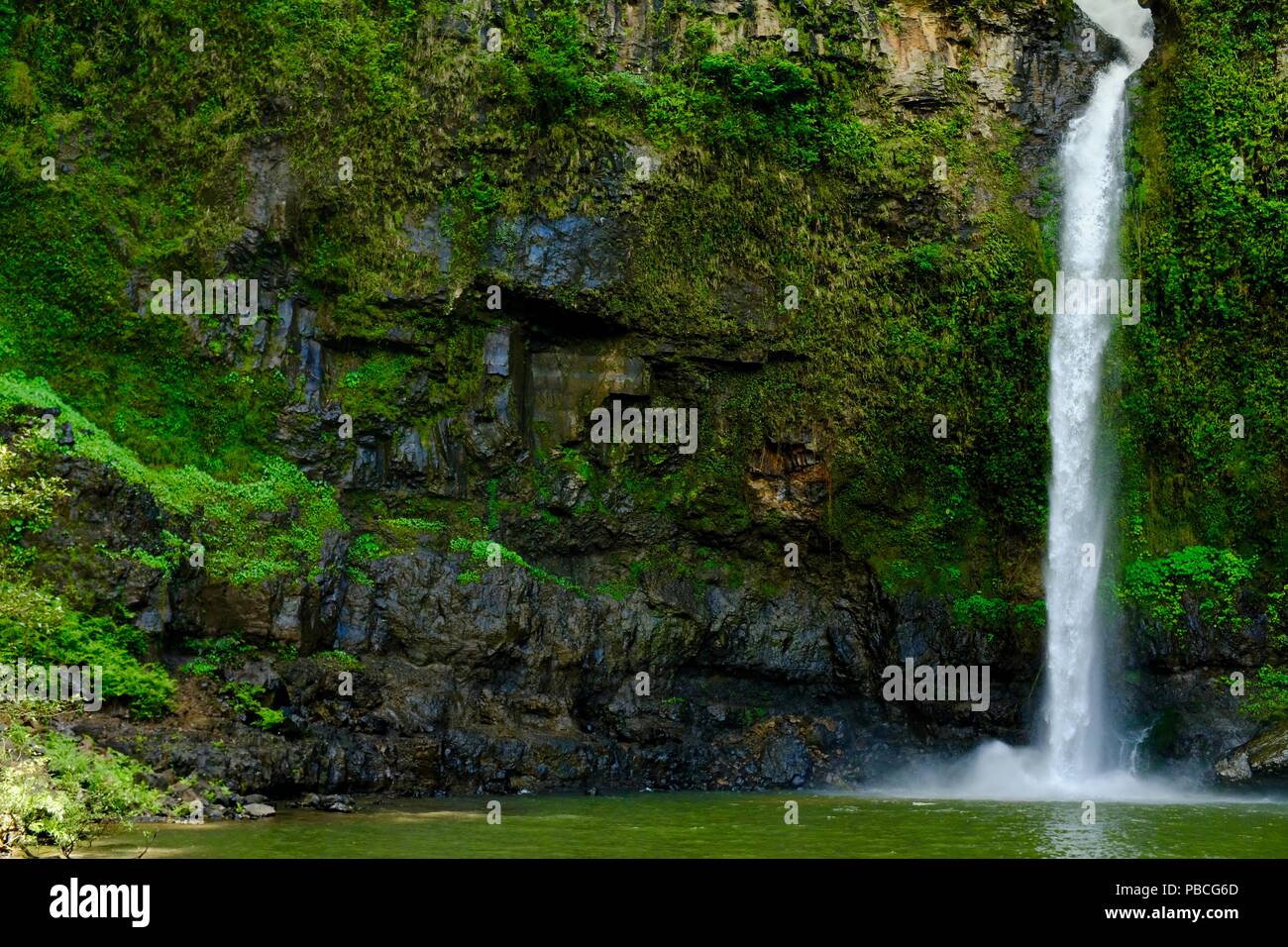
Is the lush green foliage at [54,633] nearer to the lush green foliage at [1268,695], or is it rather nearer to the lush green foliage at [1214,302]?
the lush green foliage at [1214,302]

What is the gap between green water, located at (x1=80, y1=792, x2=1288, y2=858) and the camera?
41.6ft

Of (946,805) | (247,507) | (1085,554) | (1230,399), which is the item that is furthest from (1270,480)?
(247,507)

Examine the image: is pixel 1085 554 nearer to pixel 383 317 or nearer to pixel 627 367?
pixel 627 367

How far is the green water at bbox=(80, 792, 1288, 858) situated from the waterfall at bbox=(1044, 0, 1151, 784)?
436cm

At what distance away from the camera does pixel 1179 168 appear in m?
25.4

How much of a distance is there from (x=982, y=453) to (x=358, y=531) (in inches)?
498

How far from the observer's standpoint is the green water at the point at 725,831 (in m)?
12.7

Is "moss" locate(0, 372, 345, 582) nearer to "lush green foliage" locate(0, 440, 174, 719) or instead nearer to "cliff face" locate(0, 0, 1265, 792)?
"cliff face" locate(0, 0, 1265, 792)

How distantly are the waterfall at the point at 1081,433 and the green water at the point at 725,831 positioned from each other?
4362 mm

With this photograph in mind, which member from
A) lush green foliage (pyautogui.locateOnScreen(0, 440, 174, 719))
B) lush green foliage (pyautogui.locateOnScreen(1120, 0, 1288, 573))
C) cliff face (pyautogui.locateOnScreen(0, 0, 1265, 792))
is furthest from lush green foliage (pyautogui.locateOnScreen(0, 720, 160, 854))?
lush green foliage (pyautogui.locateOnScreen(1120, 0, 1288, 573))

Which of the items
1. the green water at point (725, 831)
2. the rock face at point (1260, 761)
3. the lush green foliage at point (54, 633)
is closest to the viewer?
the green water at point (725, 831)

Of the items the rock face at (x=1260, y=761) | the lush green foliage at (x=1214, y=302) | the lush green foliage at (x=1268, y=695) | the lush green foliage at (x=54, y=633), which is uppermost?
the lush green foliage at (x=1214, y=302)

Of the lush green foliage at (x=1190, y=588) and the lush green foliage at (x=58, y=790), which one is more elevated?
the lush green foliage at (x=1190, y=588)

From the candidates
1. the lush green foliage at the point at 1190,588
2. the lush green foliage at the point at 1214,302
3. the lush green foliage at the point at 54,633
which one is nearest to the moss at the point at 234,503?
the lush green foliage at the point at 54,633
